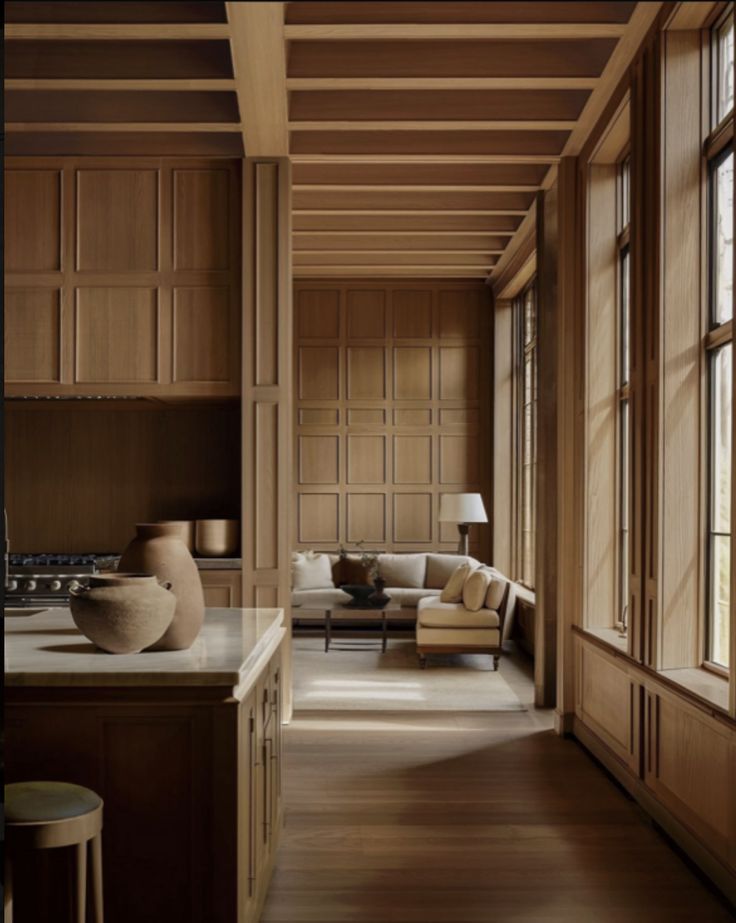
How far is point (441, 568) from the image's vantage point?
9.12 m

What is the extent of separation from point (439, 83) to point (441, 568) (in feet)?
17.9

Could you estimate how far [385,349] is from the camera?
32.6 feet

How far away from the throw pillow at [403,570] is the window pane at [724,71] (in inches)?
233

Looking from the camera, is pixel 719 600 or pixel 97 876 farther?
pixel 719 600

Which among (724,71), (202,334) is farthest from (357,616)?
(724,71)

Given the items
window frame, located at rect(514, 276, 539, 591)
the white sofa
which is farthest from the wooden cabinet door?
window frame, located at rect(514, 276, 539, 591)

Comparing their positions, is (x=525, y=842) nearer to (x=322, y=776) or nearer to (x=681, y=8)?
(x=322, y=776)

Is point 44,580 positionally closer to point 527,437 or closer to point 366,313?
point 527,437

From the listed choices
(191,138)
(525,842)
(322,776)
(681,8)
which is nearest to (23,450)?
(191,138)

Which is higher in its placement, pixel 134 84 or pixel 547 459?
pixel 134 84

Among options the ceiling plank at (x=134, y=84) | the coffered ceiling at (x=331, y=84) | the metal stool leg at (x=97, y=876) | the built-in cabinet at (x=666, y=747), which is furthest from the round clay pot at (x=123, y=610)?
the ceiling plank at (x=134, y=84)

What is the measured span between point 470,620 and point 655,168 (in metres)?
4.16

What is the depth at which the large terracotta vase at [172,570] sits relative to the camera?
8.46ft

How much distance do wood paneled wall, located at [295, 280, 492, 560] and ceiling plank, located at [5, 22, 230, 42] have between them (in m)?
5.81
